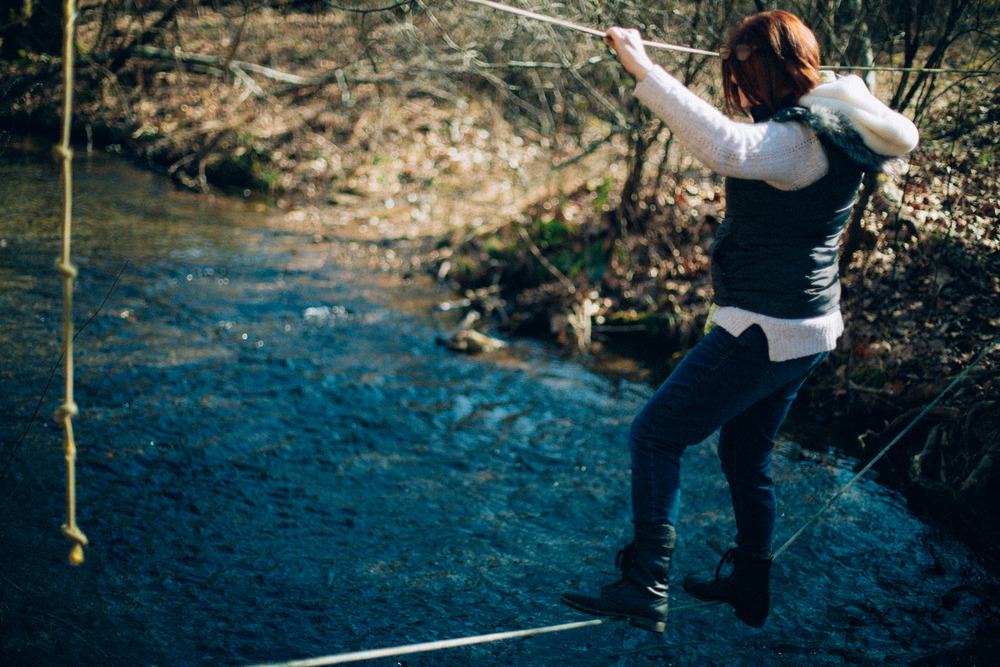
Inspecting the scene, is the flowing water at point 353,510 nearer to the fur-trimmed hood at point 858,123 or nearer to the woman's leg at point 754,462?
the woman's leg at point 754,462

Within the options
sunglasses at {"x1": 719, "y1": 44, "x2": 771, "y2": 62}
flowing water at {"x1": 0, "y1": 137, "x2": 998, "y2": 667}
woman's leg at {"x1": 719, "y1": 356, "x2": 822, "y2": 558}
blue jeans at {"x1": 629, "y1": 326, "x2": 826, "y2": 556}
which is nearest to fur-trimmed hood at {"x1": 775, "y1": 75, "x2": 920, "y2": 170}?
sunglasses at {"x1": 719, "y1": 44, "x2": 771, "y2": 62}

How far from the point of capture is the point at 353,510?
3.78 m

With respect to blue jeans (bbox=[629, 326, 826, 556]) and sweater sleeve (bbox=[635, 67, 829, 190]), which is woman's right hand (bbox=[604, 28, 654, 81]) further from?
blue jeans (bbox=[629, 326, 826, 556])

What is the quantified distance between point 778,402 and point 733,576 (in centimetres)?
81

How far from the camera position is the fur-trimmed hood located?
2213 mm

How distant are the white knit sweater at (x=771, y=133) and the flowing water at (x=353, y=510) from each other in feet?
6.14

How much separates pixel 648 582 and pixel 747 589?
1.57 ft

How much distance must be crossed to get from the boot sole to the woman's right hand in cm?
197

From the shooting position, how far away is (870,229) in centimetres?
570

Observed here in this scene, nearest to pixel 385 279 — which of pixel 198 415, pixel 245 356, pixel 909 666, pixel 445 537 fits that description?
pixel 245 356

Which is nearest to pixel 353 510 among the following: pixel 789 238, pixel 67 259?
pixel 67 259

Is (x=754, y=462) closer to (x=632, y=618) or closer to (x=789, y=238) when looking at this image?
(x=632, y=618)

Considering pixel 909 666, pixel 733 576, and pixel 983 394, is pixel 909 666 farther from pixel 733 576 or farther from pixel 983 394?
pixel 983 394

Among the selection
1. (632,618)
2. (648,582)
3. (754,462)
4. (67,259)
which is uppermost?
(67,259)
